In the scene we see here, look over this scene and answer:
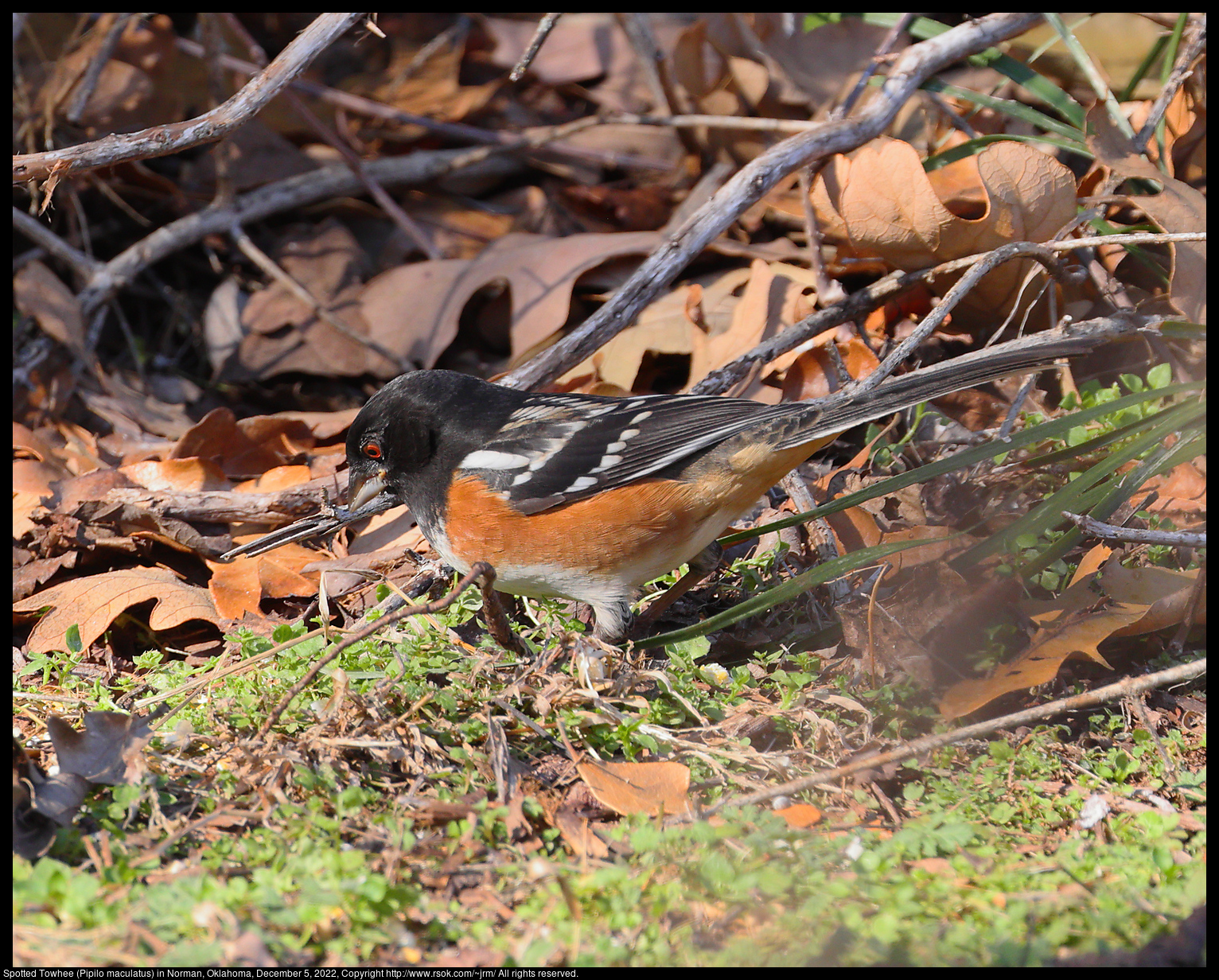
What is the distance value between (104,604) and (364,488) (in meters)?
0.96

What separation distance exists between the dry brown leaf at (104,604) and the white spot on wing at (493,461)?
1068 millimetres

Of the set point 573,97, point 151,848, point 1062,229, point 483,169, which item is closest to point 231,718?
point 151,848

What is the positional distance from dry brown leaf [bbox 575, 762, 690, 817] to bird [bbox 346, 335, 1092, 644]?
678 millimetres

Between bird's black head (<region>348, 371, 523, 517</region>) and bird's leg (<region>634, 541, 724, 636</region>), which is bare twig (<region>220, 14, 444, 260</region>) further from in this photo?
bird's leg (<region>634, 541, 724, 636</region>)

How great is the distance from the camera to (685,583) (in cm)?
344

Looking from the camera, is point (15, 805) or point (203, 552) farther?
point (203, 552)

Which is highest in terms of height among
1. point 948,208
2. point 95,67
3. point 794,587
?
point 95,67

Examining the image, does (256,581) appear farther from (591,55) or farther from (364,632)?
(591,55)

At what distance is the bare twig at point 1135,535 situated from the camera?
2.84 meters

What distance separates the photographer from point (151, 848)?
7.11ft

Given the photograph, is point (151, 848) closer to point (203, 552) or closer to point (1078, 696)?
point (203, 552)

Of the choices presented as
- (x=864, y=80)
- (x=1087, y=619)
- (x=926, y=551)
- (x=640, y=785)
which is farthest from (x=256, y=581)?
(x=864, y=80)

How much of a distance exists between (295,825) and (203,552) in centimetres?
179

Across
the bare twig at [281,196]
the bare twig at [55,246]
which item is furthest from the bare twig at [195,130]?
the bare twig at [281,196]
